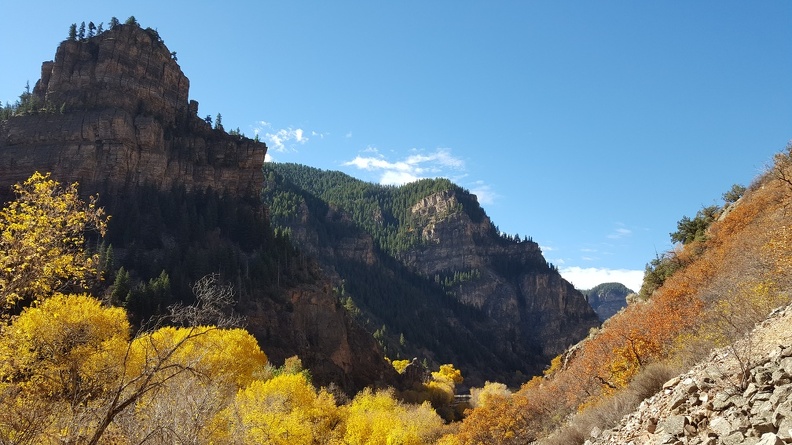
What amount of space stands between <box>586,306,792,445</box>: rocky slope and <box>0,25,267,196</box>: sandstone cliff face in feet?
294

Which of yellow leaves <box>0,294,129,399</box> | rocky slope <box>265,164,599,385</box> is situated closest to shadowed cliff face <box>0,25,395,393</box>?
yellow leaves <box>0,294,129,399</box>

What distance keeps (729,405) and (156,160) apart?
9569 cm

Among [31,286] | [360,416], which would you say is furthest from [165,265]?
[31,286]

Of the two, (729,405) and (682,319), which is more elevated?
(682,319)

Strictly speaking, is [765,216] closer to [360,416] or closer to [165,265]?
[360,416]

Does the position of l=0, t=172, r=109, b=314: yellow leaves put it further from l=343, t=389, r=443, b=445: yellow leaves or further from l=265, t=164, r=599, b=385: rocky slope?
l=265, t=164, r=599, b=385: rocky slope

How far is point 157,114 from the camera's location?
9425 cm

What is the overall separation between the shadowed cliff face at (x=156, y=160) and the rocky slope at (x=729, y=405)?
2208 inches

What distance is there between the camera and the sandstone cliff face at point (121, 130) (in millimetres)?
80812

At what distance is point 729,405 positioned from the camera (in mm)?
8633

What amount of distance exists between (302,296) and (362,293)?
7538 centimetres

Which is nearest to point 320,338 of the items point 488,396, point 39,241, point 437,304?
point 488,396

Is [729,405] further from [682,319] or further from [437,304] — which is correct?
[437,304]

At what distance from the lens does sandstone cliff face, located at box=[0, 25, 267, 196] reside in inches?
3182
